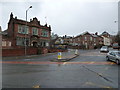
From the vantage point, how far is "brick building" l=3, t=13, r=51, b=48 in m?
30.8

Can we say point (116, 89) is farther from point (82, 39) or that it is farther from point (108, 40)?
point (108, 40)

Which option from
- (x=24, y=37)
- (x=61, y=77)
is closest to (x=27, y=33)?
(x=24, y=37)

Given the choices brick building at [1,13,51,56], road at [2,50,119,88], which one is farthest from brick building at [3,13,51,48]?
road at [2,50,119,88]

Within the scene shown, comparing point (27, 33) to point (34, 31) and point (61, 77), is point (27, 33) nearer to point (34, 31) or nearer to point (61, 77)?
point (34, 31)

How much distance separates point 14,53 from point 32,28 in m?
12.6

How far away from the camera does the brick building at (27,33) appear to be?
1212 inches

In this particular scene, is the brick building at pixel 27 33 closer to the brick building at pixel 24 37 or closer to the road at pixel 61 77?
the brick building at pixel 24 37

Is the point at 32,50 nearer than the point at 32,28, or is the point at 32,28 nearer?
the point at 32,50

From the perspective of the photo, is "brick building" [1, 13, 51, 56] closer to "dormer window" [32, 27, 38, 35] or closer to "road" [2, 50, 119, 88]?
"dormer window" [32, 27, 38, 35]

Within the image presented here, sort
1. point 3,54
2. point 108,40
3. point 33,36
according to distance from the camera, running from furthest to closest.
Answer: point 108,40
point 33,36
point 3,54

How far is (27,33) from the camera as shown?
111 ft

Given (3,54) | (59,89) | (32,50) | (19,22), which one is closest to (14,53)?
(3,54)

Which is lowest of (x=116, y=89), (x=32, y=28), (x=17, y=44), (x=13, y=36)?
(x=116, y=89)

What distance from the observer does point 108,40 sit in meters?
93.9
